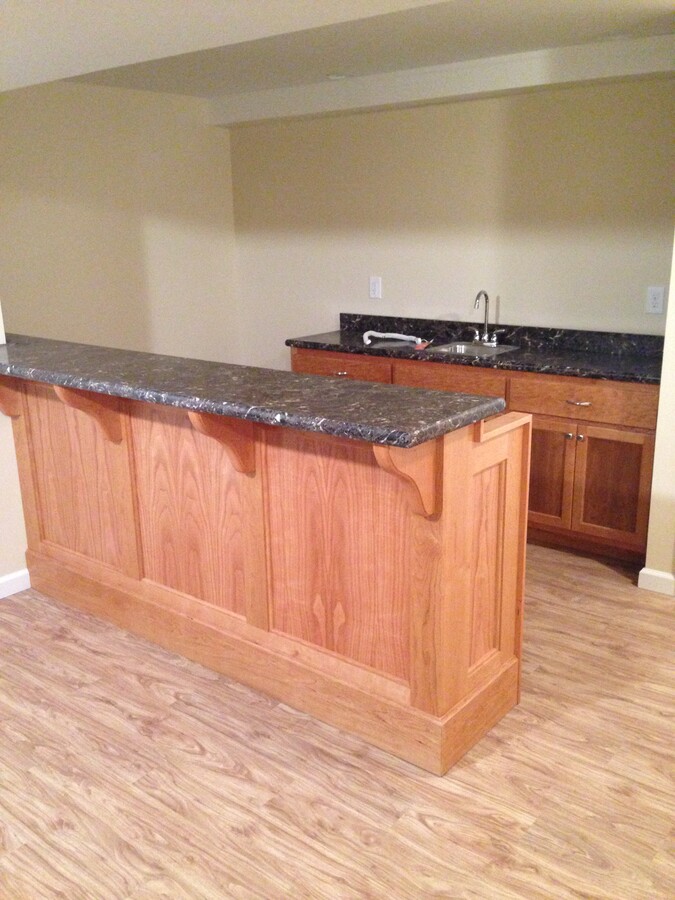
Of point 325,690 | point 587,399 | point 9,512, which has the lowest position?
point 325,690

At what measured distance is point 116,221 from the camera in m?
4.50

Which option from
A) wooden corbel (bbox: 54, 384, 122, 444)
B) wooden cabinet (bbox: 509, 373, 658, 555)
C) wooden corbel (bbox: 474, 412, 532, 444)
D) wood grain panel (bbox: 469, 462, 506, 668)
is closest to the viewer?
wooden corbel (bbox: 474, 412, 532, 444)

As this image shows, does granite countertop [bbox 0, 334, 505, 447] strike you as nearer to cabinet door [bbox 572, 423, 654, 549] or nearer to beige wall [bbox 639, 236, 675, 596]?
beige wall [bbox 639, 236, 675, 596]

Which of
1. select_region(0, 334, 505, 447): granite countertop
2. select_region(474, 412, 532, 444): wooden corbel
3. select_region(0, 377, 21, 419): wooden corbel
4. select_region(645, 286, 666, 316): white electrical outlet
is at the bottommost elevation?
select_region(0, 377, 21, 419): wooden corbel

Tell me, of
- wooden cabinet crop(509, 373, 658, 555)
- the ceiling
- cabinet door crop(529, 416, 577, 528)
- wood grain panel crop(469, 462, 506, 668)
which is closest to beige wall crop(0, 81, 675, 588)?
wooden cabinet crop(509, 373, 658, 555)

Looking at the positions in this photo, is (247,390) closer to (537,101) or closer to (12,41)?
(12,41)

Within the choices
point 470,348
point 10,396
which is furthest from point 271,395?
point 470,348

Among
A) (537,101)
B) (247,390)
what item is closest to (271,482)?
(247,390)

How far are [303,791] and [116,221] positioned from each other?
337 cm

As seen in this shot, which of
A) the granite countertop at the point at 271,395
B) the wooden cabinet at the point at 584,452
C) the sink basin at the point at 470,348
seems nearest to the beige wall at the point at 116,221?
the granite countertop at the point at 271,395

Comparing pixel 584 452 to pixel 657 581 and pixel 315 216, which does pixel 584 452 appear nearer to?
pixel 657 581

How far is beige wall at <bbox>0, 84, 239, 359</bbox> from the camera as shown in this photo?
13.3 ft

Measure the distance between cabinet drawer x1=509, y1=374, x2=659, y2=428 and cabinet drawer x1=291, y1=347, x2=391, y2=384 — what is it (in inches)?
28.1

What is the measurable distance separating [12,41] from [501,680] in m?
3.10
